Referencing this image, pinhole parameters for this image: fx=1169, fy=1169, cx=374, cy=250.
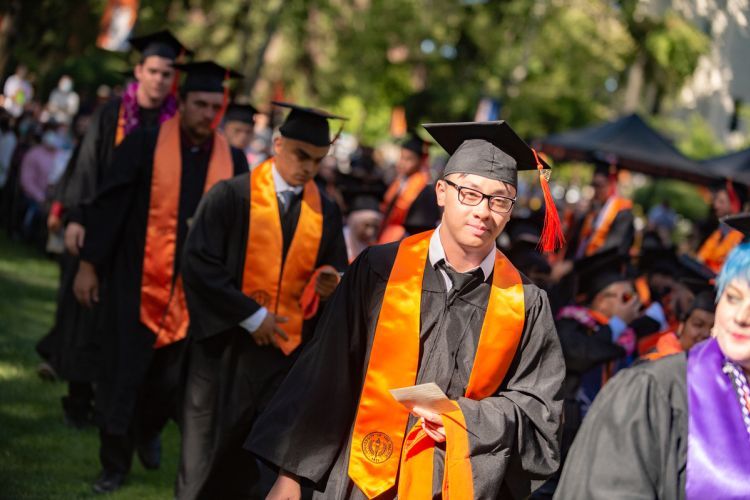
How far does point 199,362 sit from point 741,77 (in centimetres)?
1805

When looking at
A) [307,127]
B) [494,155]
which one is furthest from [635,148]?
[494,155]

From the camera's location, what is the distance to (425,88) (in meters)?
35.7

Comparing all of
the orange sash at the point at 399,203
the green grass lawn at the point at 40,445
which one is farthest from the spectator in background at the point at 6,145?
the orange sash at the point at 399,203

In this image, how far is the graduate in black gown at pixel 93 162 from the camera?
6977mm

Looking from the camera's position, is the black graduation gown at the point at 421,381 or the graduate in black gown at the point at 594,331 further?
the graduate in black gown at the point at 594,331

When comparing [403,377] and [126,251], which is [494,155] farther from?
[126,251]

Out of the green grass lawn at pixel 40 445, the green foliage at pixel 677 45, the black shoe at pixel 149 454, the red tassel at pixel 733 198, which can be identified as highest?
the green foliage at pixel 677 45

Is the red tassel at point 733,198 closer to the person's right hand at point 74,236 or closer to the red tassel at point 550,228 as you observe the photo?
the person's right hand at point 74,236

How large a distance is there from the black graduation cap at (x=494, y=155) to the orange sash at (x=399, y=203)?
525cm

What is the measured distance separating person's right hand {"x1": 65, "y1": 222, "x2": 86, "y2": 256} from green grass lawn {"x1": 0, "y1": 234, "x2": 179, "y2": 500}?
1.18 metres

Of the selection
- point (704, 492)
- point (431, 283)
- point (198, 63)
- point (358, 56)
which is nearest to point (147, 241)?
point (198, 63)

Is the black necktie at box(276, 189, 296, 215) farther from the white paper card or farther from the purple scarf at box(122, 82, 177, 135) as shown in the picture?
the white paper card

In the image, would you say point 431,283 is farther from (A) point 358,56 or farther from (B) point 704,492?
(A) point 358,56

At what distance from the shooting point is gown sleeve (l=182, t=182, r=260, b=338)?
5340mm
